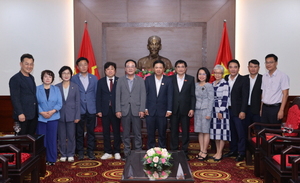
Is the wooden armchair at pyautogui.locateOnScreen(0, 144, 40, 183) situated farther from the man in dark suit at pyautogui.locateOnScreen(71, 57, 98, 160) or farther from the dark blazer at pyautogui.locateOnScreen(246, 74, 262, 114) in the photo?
the dark blazer at pyautogui.locateOnScreen(246, 74, 262, 114)

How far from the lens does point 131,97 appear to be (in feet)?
14.3

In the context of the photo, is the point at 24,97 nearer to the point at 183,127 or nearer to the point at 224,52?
the point at 183,127

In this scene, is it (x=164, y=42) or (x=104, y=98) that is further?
(x=164, y=42)

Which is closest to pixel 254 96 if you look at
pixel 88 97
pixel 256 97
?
pixel 256 97

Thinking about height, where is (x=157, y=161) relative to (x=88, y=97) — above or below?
below

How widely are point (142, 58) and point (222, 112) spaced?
2.77 meters

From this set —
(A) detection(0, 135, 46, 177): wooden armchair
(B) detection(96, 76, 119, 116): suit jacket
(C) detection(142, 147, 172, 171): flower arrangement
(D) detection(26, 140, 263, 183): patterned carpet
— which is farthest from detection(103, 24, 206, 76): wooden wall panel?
(C) detection(142, 147, 172, 171): flower arrangement

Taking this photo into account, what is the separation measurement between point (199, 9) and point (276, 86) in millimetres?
3536

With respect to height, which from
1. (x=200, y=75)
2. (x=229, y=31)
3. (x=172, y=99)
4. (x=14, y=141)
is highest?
(x=229, y=31)

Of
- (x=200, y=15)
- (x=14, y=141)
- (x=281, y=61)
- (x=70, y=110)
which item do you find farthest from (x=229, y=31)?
(x=14, y=141)

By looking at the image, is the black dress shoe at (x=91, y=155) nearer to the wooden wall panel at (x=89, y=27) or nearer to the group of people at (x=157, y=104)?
the group of people at (x=157, y=104)

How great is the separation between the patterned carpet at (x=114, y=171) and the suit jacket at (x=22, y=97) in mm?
828

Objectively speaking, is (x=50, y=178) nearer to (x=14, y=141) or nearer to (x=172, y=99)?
(x=14, y=141)

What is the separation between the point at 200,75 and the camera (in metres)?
4.32
